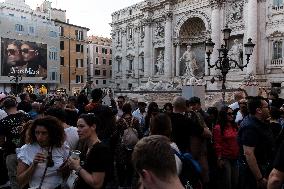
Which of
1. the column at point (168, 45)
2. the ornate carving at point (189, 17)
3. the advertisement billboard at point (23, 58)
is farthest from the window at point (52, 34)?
the ornate carving at point (189, 17)

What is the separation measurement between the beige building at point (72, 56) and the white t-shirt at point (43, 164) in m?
45.7

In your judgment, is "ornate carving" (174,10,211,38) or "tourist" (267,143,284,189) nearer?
"tourist" (267,143,284,189)

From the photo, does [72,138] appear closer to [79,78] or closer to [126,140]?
[126,140]

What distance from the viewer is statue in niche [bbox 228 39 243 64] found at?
2833cm

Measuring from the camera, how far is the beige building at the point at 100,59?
2399 inches

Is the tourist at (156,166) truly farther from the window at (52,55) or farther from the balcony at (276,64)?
the window at (52,55)

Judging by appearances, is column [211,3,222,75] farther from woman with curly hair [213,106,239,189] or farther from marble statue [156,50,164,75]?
woman with curly hair [213,106,239,189]

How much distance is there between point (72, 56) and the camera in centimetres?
5141

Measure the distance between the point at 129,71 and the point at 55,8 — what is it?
678 inches

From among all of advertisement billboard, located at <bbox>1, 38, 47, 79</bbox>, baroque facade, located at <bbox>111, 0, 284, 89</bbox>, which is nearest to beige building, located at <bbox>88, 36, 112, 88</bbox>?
baroque facade, located at <bbox>111, 0, 284, 89</bbox>

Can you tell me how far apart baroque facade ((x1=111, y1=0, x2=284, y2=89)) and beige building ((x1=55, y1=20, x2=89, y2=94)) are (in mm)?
7731

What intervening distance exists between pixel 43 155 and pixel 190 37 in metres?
31.5

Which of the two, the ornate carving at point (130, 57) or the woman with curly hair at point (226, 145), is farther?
the ornate carving at point (130, 57)

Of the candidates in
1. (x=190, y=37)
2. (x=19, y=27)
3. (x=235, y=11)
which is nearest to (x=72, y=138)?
(x=235, y=11)
